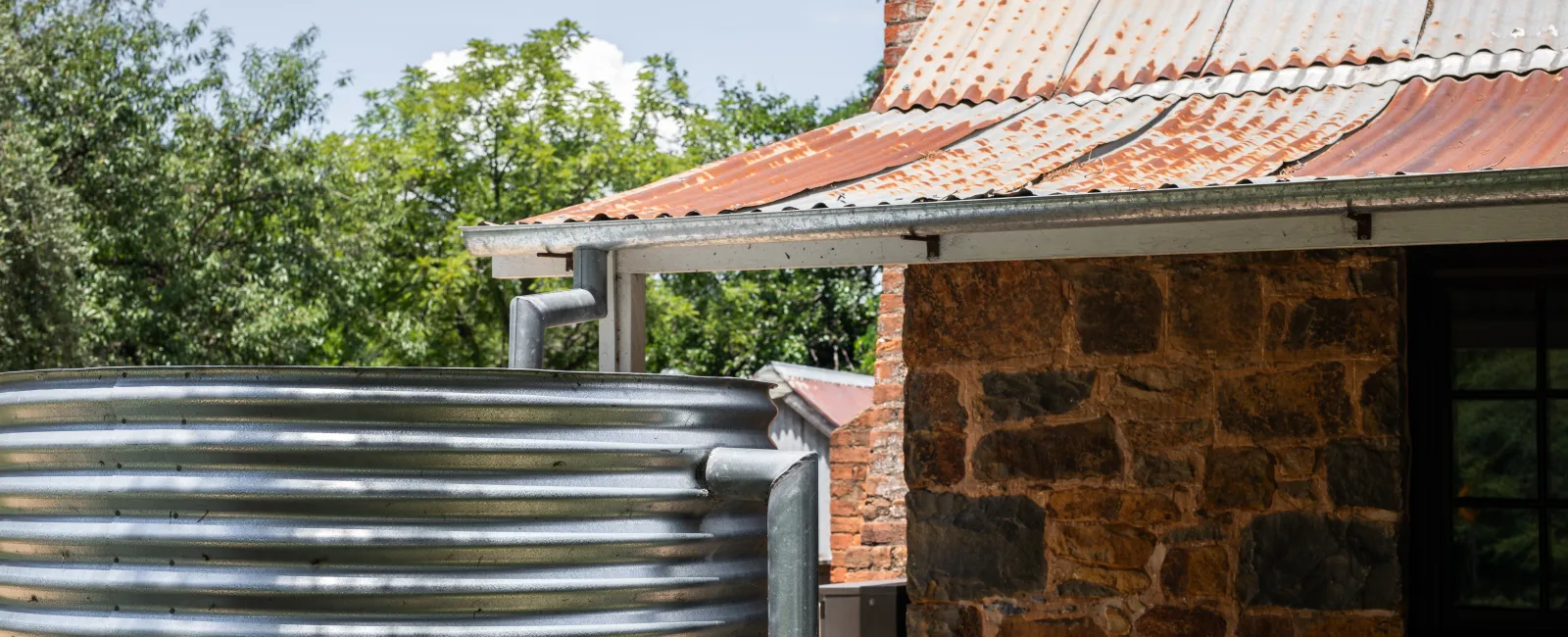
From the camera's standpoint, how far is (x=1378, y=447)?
4621mm

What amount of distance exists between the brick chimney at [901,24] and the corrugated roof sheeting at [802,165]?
4.65ft

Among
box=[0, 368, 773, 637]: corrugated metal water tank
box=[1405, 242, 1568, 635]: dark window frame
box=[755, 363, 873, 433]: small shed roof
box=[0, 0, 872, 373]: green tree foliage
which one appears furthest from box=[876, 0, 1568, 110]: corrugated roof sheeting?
box=[0, 0, 872, 373]: green tree foliage

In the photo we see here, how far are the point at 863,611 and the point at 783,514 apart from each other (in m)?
4.35

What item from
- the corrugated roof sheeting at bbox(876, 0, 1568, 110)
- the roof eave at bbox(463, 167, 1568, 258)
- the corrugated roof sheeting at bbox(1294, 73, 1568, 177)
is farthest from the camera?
the corrugated roof sheeting at bbox(876, 0, 1568, 110)

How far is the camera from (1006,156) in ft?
14.8

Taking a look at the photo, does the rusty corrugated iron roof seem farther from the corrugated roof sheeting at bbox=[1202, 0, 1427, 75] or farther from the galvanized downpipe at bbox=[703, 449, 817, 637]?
the galvanized downpipe at bbox=[703, 449, 817, 637]

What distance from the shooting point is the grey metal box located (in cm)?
572

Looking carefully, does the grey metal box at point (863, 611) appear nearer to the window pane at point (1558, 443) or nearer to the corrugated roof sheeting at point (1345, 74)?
the corrugated roof sheeting at point (1345, 74)

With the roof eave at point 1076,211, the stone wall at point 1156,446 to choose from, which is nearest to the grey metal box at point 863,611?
the stone wall at point 1156,446

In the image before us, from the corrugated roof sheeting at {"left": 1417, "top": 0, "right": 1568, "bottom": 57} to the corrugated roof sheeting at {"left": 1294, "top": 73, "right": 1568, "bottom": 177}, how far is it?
0.29 meters

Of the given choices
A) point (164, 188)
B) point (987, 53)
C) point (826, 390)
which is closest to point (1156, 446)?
point (987, 53)

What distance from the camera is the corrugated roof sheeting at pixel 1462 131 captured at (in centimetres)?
367

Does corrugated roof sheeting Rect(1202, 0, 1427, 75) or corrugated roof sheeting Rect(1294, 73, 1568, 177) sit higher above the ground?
corrugated roof sheeting Rect(1202, 0, 1427, 75)

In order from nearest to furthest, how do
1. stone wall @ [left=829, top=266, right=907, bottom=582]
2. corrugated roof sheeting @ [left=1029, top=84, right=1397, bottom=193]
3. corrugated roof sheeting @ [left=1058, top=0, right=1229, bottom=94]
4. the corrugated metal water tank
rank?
the corrugated metal water tank
corrugated roof sheeting @ [left=1029, top=84, right=1397, bottom=193]
corrugated roof sheeting @ [left=1058, top=0, right=1229, bottom=94]
stone wall @ [left=829, top=266, right=907, bottom=582]
